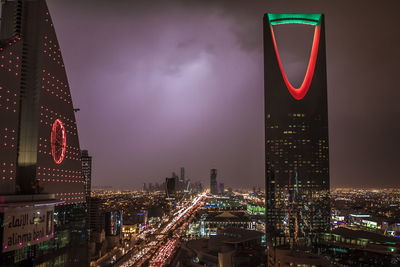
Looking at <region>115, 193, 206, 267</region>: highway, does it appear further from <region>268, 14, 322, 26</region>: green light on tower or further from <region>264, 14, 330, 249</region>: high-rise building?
<region>268, 14, 322, 26</region>: green light on tower

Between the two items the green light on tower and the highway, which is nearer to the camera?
the highway

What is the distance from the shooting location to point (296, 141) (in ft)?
258

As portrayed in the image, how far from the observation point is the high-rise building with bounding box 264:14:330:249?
Answer: 241 ft

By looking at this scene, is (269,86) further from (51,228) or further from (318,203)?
(51,228)

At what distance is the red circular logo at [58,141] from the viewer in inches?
1093

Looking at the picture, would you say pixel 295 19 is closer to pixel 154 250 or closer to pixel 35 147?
pixel 154 250

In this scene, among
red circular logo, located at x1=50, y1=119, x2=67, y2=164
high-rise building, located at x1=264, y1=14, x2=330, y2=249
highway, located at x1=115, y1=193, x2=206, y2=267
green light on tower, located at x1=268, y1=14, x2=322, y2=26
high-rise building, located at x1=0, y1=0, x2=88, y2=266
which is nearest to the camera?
high-rise building, located at x1=0, y1=0, x2=88, y2=266

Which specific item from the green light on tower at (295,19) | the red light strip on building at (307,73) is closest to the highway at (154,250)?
the red light strip on building at (307,73)

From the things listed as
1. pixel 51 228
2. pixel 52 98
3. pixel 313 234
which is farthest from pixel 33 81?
pixel 313 234

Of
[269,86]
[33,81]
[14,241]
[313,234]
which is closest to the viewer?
[14,241]

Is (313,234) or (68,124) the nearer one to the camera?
(68,124)

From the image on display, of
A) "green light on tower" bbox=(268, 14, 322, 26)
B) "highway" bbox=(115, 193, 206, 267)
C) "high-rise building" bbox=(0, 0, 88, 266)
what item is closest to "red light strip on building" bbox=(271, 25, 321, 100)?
"green light on tower" bbox=(268, 14, 322, 26)

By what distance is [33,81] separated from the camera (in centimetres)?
2602

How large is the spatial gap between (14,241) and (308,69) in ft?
234
